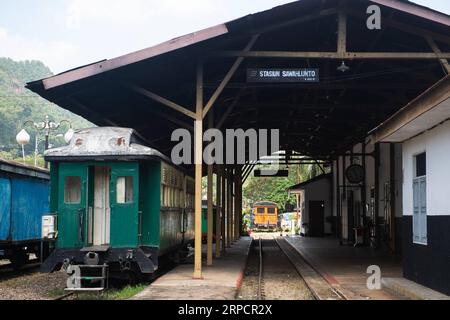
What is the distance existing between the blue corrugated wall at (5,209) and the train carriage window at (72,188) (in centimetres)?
314

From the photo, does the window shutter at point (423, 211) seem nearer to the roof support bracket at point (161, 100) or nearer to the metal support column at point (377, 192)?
the roof support bracket at point (161, 100)

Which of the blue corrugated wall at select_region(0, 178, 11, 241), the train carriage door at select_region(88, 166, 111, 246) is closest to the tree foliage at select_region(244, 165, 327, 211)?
the blue corrugated wall at select_region(0, 178, 11, 241)

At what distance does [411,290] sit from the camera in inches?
416

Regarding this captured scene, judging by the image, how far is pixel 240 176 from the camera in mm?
32281

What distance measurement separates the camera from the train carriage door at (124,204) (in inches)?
454

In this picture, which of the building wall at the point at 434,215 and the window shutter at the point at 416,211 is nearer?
the building wall at the point at 434,215

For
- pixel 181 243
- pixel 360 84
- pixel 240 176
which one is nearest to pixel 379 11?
pixel 360 84

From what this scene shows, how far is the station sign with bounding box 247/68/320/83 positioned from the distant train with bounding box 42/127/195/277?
8.63 ft

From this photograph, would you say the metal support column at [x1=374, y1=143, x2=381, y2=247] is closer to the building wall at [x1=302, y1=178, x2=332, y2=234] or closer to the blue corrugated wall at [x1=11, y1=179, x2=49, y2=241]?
the blue corrugated wall at [x1=11, y1=179, x2=49, y2=241]

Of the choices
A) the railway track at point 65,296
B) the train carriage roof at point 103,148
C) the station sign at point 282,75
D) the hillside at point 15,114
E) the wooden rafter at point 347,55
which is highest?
the hillside at point 15,114

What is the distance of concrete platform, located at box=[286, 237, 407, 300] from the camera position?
1171 cm

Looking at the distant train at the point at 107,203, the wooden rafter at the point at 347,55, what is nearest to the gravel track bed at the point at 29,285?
the distant train at the point at 107,203

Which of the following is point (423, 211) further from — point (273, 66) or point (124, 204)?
point (273, 66)
